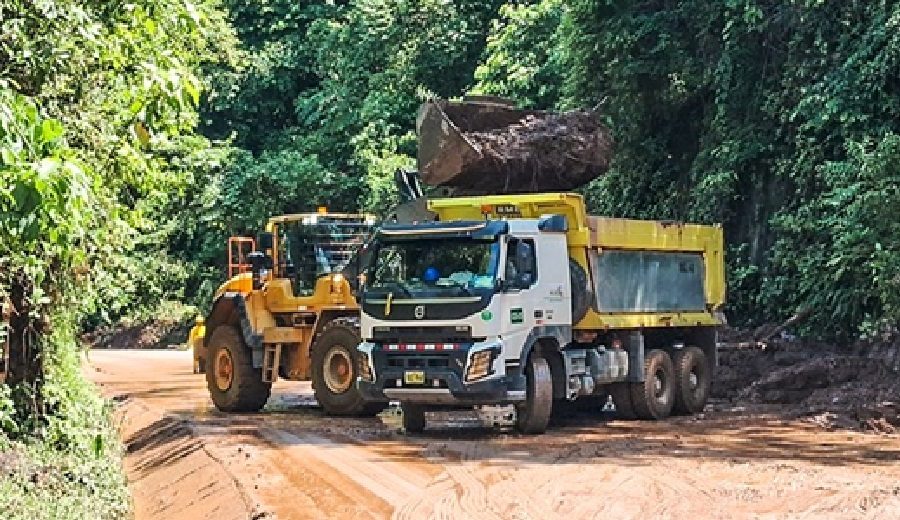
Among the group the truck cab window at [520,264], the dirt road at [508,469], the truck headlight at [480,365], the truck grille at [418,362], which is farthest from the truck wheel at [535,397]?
the truck grille at [418,362]

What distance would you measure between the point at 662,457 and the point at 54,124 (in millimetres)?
9058

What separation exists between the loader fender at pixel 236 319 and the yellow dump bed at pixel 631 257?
3.63m

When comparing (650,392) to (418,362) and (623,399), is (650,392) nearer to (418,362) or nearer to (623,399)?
(623,399)

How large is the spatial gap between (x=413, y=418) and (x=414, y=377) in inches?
47.3

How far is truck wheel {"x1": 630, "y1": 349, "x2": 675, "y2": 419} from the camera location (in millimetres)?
17781

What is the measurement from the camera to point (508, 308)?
15.1 m

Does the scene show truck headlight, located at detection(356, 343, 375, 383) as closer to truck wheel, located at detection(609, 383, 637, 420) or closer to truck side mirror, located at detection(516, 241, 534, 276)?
truck side mirror, located at detection(516, 241, 534, 276)

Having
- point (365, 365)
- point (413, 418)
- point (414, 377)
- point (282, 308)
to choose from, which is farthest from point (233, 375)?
point (414, 377)

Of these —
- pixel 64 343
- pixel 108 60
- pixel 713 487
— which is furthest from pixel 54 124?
pixel 64 343

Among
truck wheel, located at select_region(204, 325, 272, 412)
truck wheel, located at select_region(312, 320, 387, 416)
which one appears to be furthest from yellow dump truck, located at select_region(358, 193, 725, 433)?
truck wheel, located at select_region(204, 325, 272, 412)

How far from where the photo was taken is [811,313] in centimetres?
2136

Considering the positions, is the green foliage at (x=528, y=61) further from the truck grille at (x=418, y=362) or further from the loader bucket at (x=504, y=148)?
the truck grille at (x=418, y=362)

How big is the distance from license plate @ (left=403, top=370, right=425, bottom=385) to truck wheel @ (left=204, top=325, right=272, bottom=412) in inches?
171

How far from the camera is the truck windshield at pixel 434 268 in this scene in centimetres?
1512
